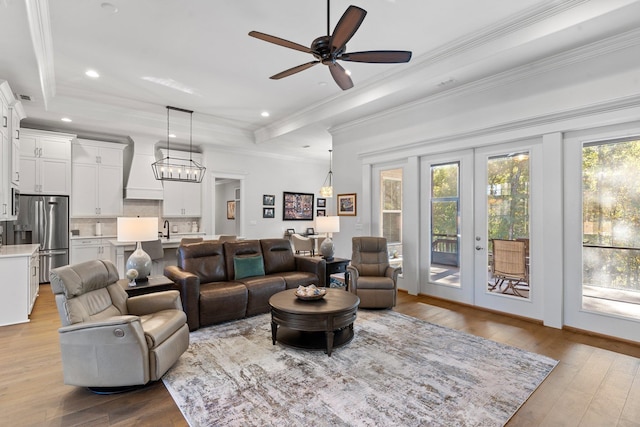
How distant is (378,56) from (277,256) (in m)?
3.09

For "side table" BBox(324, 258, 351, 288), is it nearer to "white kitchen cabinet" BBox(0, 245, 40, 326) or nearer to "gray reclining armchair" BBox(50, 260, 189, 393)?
"gray reclining armchair" BBox(50, 260, 189, 393)

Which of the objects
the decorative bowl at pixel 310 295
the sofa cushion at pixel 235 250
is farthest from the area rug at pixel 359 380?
the sofa cushion at pixel 235 250

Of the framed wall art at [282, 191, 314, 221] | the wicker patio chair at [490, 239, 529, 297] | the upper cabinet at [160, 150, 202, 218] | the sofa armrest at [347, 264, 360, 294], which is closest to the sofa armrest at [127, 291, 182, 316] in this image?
the sofa armrest at [347, 264, 360, 294]

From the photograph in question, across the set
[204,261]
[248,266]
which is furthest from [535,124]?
[204,261]

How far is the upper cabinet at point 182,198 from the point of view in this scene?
23.4ft

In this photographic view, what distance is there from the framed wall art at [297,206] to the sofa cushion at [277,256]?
394 centimetres

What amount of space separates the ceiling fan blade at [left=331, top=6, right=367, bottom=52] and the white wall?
562 cm

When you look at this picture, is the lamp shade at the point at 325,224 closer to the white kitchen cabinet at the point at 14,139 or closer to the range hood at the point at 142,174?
the range hood at the point at 142,174

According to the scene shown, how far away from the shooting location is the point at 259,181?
8.37 meters

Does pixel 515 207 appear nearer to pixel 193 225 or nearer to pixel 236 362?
pixel 236 362

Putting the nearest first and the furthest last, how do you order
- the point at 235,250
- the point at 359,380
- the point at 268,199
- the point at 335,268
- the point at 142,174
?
the point at 359,380 → the point at 235,250 → the point at 335,268 → the point at 142,174 → the point at 268,199

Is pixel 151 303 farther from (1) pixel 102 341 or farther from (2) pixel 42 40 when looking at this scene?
(2) pixel 42 40

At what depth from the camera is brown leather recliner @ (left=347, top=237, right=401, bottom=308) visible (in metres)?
4.29

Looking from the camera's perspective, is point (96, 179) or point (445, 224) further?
point (96, 179)
